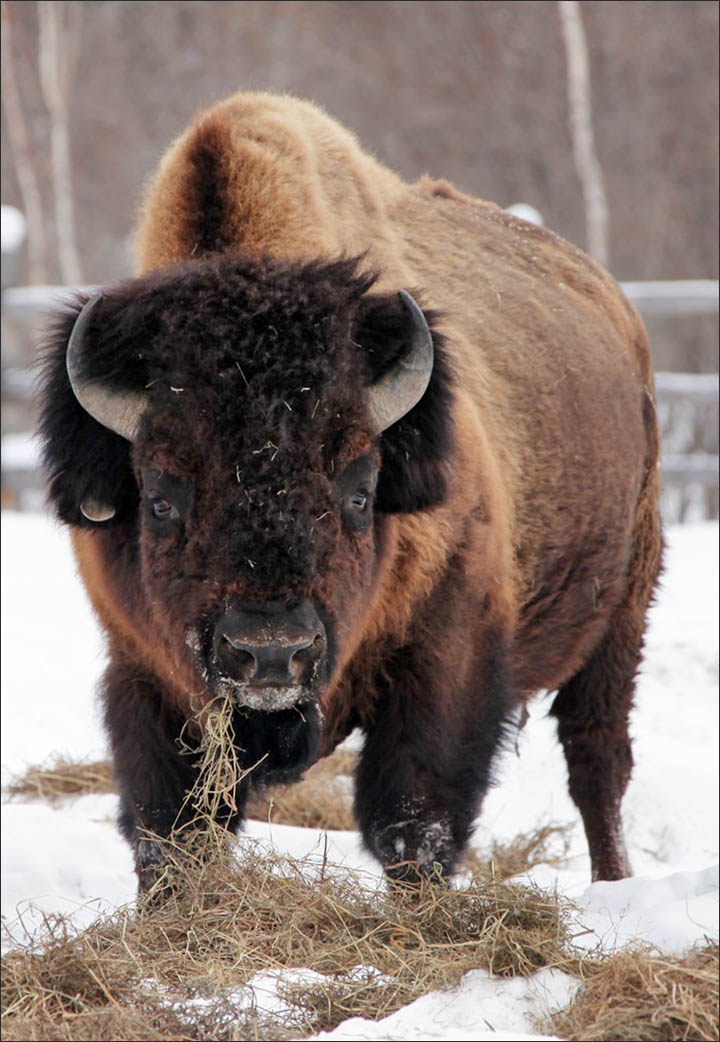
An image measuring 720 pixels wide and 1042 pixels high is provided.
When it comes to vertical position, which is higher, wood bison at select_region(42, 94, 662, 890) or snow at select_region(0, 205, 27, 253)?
wood bison at select_region(42, 94, 662, 890)

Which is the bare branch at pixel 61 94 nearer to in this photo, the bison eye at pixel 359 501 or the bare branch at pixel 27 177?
the bare branch at pixel 27 177

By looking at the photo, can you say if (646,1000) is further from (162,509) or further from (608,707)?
(608,707)

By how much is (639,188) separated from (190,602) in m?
16.2

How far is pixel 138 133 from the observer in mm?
21031

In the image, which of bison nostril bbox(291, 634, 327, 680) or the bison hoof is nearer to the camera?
bison nostril bbox(291, 634, 327, 680)

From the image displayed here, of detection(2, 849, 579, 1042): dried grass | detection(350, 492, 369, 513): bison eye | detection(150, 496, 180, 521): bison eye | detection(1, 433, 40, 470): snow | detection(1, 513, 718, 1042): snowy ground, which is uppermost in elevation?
detection(150, 496, 180, 521): bison eye

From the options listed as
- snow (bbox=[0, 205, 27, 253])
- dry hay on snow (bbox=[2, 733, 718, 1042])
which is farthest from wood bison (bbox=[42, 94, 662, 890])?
snow (bbox=[0, 205, 27, 253])

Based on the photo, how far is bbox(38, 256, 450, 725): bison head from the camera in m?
3.38

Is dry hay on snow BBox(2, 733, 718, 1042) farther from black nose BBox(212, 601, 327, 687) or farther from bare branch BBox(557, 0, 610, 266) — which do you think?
bare branch BBox(557, 0, 610, 266)

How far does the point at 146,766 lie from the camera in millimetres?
4094

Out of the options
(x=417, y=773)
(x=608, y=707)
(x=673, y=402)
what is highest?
(x=417, y=773)

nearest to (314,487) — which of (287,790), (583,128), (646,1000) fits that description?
(646,1000)

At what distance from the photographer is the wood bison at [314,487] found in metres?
3.47

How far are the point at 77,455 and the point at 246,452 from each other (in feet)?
1.96
